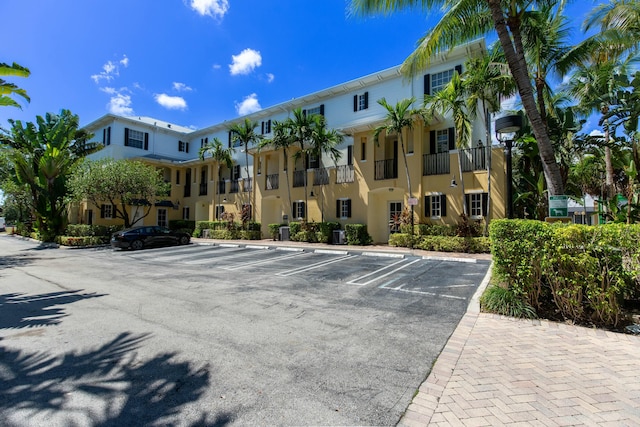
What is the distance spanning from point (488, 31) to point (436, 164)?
7903mm

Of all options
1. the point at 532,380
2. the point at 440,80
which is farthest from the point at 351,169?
the point at 532,380

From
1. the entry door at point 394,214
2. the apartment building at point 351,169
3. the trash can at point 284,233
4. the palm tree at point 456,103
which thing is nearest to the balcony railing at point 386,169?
the apartment building at point 351,169

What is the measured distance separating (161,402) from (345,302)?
3.98 m

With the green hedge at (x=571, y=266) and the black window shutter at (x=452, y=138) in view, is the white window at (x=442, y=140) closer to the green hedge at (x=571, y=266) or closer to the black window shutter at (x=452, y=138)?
the black window shutter at (x=452, y=138)

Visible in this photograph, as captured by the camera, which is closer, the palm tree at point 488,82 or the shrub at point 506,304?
the shrub at point 506,304

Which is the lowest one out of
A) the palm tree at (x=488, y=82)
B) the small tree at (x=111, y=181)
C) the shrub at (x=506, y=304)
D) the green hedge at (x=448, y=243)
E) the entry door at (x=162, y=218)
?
Result: the shrub at (x=506, y=304)

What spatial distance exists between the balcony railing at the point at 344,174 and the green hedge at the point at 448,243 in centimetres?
521

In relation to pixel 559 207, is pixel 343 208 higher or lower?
higher

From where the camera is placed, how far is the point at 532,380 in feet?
10.7

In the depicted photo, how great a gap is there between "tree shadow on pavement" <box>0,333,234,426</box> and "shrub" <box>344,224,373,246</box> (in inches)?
548

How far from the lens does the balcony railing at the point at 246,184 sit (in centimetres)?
2435

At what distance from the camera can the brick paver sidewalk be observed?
105 inches

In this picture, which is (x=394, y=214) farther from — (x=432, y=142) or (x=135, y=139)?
(x=135, y=139)

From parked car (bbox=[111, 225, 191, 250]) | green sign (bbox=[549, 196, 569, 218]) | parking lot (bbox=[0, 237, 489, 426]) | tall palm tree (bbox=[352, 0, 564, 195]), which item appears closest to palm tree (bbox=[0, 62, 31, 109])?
parking lot (bbox=[0, 237, 489, 426])
